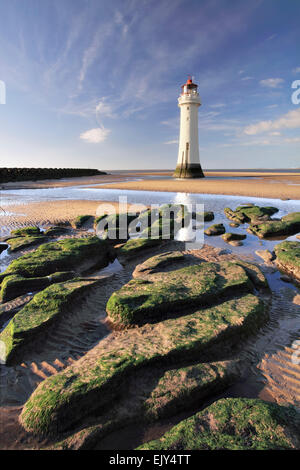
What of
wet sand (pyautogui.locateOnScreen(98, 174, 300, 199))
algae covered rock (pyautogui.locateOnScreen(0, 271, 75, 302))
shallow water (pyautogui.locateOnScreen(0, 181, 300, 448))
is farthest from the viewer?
wet sand (pyautogui.locateOnScreen(98, 174, 300, 199))

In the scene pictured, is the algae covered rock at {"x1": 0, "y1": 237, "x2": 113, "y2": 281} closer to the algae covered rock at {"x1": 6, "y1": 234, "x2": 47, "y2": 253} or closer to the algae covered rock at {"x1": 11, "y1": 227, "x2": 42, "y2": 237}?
the algae covered rock at {"x1": 6, "y1": 234, "x2": 47, "y2": 253}

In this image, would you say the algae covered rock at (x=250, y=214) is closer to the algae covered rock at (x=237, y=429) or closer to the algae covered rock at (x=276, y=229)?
the algae covered rock at (x=276, y=229)

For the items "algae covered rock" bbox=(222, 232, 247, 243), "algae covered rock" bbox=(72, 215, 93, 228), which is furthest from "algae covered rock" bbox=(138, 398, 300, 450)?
"algae covered rock" bbox=(72, 215, 93, 228)

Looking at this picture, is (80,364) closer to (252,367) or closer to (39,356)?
(39,356)

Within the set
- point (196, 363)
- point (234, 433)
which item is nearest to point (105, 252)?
point (196, 363)

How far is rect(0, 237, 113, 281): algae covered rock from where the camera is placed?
5718mm

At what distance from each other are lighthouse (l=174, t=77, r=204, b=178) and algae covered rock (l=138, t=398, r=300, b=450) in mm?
36331

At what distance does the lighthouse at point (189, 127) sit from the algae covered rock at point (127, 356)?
34422mm

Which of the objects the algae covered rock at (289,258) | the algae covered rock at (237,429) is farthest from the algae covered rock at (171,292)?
the algae covered rock at (289,258)

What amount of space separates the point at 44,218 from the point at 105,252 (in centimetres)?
648

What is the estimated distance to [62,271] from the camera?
5938 millimetres

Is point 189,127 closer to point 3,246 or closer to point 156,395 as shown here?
point 3,246

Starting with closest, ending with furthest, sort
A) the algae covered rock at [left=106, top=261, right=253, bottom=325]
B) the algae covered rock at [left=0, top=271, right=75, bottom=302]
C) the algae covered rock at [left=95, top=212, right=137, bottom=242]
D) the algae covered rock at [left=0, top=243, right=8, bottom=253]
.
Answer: the algae covered rock at [left=106, top=261, right=253, bottom=325] → the algae covered rock at [left=0, top=271, right=75, bottom=302] → the algae covered rock at [left=0, top=243, right=8, bottom=253] → the algae covered rock at [left=95, top=212, right=137, bottom=242]

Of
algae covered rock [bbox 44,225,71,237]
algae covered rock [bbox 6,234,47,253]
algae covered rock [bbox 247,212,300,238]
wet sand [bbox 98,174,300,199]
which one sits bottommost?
algae covered rock [bbox 6,234,47,253]
